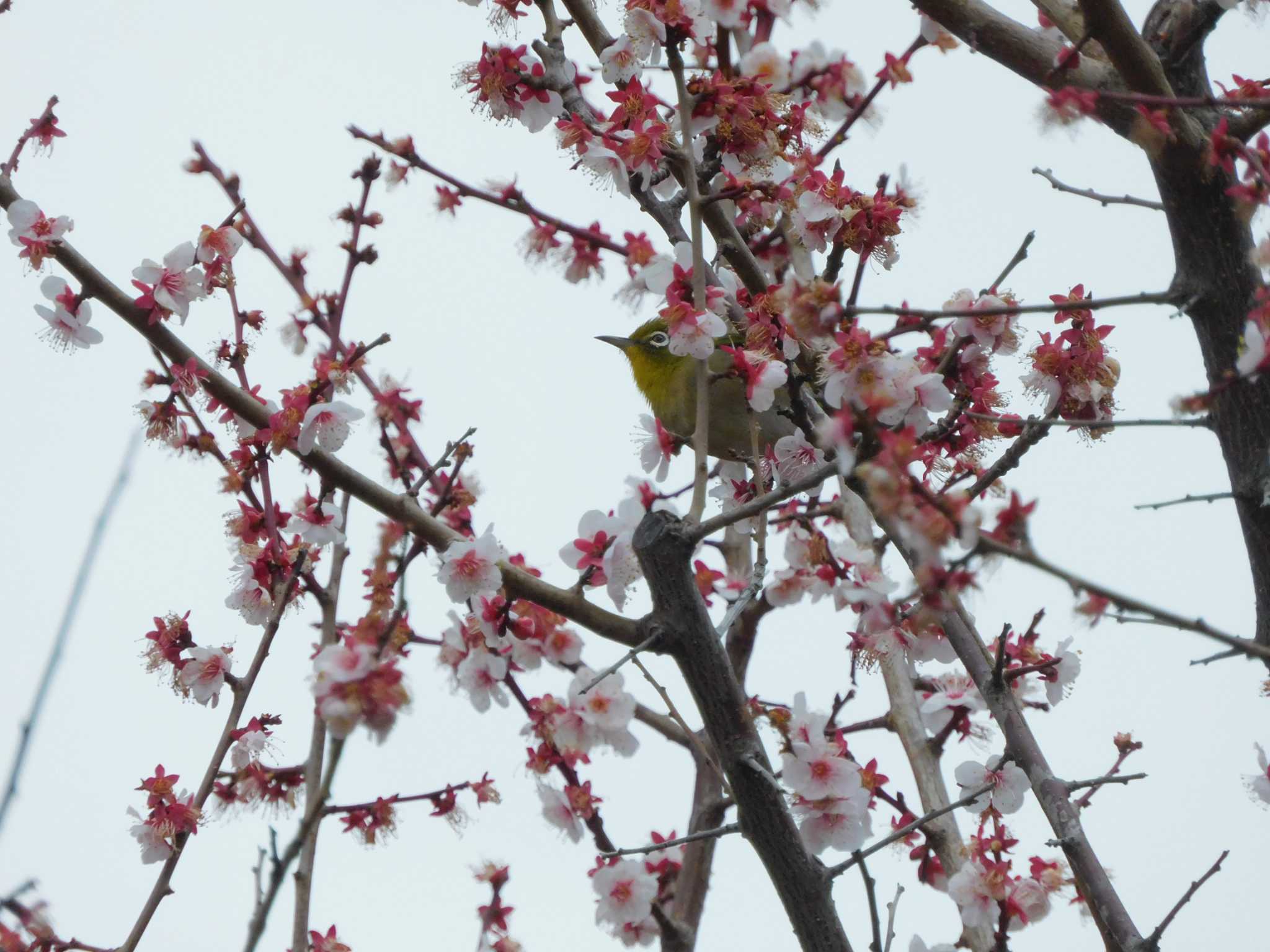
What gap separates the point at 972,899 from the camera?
3133 mm

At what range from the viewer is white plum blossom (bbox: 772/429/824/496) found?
3314mm

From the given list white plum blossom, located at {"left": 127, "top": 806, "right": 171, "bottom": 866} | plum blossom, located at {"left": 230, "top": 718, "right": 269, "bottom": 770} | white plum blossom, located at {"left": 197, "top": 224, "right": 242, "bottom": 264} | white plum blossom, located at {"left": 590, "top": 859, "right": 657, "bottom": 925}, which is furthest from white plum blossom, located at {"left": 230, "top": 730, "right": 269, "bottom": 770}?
white plum blossom, located at {"left": 197, "top": 224, "right": 242, "bottom": 264}

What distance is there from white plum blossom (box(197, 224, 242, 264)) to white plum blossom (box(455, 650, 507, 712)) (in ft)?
4.38

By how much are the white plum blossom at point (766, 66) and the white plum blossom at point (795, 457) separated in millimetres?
942

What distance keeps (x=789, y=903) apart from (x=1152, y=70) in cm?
185

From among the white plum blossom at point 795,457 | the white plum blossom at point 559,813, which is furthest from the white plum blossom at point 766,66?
the white plum blossom at point 559,813

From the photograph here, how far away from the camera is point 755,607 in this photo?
4.38 m

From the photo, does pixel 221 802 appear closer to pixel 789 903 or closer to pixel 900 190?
pixel 789 903

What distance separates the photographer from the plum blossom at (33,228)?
2.89 metres

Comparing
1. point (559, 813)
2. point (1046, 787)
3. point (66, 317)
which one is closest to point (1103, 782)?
point (1046, 787)

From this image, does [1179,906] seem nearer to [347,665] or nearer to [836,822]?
[836,822]

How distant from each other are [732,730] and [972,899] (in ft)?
3.77

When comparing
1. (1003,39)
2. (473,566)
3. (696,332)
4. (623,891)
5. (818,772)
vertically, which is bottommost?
(818,772)

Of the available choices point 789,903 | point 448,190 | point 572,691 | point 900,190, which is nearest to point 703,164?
point 900,190
